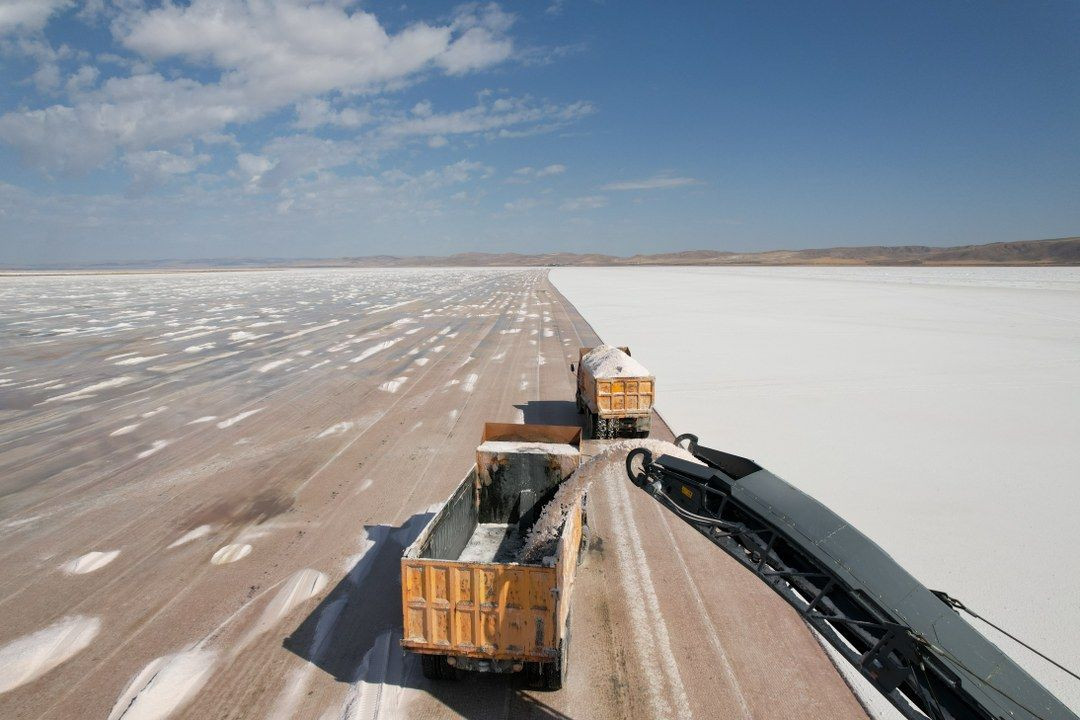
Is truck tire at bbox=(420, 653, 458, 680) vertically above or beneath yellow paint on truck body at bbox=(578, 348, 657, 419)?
beneath

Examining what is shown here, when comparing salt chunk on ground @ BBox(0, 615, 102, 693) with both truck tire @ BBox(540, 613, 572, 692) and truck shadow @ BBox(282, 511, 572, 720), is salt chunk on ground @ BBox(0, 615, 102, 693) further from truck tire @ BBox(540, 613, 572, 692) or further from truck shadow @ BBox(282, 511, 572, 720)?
truck tire @ BBox(540, 613, 572, 692)

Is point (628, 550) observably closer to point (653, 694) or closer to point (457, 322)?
point (653, 694)

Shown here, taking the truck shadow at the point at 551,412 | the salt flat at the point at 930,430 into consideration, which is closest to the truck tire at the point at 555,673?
the salt flat at the point at 930,430

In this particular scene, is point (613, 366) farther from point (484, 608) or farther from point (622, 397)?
point (484, 608)

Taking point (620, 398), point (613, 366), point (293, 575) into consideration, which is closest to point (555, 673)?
point (293, 575)

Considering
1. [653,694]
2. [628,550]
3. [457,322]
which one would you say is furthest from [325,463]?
[457,322]

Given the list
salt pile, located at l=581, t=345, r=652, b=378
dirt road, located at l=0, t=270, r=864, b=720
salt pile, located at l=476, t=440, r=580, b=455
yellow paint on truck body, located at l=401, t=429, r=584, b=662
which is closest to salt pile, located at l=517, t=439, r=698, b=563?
salt pile, located at l=476, t=440, r=580, b=455

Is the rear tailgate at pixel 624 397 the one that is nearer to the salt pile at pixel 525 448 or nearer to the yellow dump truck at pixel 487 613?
the salt pile at pixel 525 448
